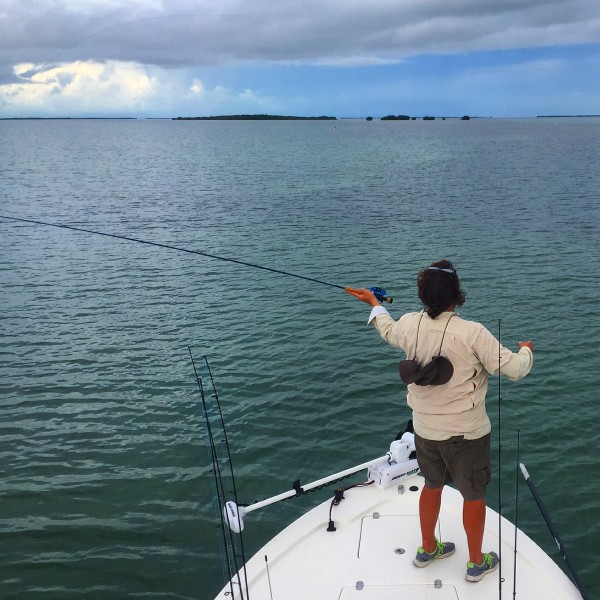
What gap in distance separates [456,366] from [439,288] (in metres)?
0.53

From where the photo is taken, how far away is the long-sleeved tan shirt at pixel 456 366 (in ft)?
13.2

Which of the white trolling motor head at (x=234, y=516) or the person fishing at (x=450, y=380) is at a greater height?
the person fishing at (x=450, y=380)

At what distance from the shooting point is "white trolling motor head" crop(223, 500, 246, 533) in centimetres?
510

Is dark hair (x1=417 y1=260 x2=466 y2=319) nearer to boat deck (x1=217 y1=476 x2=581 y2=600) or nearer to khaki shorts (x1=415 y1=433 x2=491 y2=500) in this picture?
khaki shorts (x1=415 y1=433 x2=491 y2=500)

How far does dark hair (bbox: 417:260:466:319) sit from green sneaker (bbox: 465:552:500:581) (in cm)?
193

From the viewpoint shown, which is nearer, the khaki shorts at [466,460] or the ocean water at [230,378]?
the khaki shorts at [466,460]

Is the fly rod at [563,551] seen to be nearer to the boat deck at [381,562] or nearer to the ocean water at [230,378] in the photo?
the boat deck at [381,562]

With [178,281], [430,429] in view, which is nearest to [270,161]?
[178,281]

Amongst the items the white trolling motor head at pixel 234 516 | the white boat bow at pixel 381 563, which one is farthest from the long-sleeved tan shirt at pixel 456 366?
the white trolling motor head at pixel 234 516

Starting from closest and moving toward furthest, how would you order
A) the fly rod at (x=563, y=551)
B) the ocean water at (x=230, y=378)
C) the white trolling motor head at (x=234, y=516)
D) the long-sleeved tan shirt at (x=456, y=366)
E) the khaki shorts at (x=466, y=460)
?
the long-sleeved tan shirt at (x=456, y=366) → the khaki shorts at (x=466, y=460) → the fly rod at (x=563, y=551) → the white trolling motor head at (x=234, y=516) → the ocean water at (x=230, y=378)

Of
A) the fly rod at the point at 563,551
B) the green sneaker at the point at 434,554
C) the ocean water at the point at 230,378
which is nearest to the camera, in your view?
the fly rod at the point at 563,551

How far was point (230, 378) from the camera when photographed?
435 inches

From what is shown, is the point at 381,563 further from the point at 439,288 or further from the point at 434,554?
the point at 439,288

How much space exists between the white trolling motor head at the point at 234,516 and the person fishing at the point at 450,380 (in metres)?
1.53
